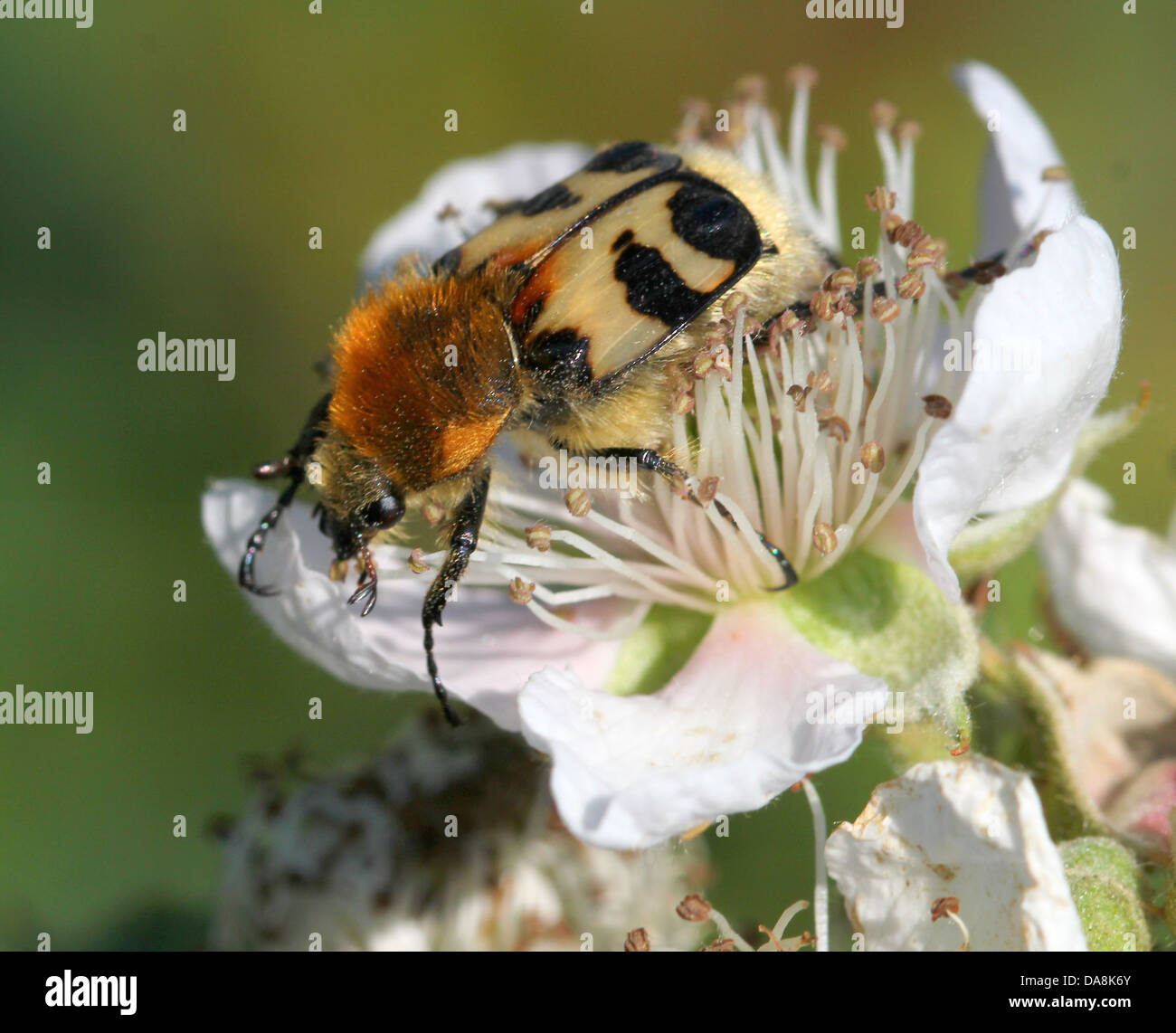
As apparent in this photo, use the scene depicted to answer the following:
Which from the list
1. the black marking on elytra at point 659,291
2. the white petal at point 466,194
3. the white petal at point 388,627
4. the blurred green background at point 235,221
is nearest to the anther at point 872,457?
the black marking on elytra at point 659,291

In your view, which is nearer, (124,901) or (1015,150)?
(1015,150)

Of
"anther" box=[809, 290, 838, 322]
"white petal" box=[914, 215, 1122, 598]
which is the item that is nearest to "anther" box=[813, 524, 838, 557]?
"white petal" box=[914, 215, 1122, 598]

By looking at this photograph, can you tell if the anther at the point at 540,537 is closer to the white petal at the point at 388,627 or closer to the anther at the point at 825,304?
the white petal at the point at 388,627

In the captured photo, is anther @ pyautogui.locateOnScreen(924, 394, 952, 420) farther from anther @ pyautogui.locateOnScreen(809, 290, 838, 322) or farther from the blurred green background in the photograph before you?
the blurred green background

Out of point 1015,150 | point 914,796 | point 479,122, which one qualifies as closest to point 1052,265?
point 914,796

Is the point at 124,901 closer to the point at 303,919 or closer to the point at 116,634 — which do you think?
the point at 303,919

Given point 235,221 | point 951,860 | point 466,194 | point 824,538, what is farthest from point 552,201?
point 235,221
